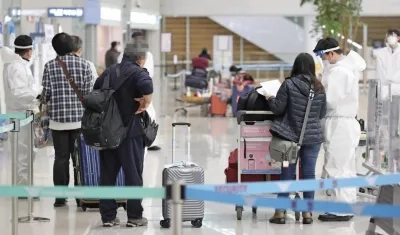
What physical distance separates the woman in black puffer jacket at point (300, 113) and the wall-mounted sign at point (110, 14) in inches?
403

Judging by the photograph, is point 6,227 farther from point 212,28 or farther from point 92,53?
point 212,28

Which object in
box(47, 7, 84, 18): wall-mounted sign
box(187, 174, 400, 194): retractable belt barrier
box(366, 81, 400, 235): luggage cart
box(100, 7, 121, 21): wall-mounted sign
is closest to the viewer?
box(187, 174, 400, 194): retractable belt barrier

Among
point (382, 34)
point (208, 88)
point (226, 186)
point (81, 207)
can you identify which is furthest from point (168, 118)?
point (382, 34)

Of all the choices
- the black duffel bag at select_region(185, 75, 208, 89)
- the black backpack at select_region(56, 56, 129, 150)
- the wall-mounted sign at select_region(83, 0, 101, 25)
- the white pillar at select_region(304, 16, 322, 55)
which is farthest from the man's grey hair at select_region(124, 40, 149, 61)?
the white pillar at select_region(304, 16, 322, 55)

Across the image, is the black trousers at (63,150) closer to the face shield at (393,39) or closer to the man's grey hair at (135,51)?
the man's grey hair at (135,51)

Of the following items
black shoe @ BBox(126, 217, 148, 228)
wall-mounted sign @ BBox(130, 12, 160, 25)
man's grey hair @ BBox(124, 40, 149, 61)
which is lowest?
black shoe @ BBox(126, 217, 148, 228)

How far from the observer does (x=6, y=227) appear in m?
7.98

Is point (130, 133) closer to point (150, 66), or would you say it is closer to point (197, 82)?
point (150, 66)

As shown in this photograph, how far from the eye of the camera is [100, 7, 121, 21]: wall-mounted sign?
1811cm

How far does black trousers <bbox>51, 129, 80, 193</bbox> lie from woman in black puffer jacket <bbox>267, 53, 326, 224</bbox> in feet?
6.58

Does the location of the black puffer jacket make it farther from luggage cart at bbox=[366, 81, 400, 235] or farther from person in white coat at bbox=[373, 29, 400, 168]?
person in white coat at bbox=[373, 29, 400, 168]

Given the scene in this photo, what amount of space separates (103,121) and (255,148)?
1.50 m

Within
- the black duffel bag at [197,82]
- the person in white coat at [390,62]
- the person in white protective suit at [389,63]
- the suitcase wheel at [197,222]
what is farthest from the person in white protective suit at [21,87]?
the black duffel bag at [197,82]

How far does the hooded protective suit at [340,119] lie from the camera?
27.4 feet
